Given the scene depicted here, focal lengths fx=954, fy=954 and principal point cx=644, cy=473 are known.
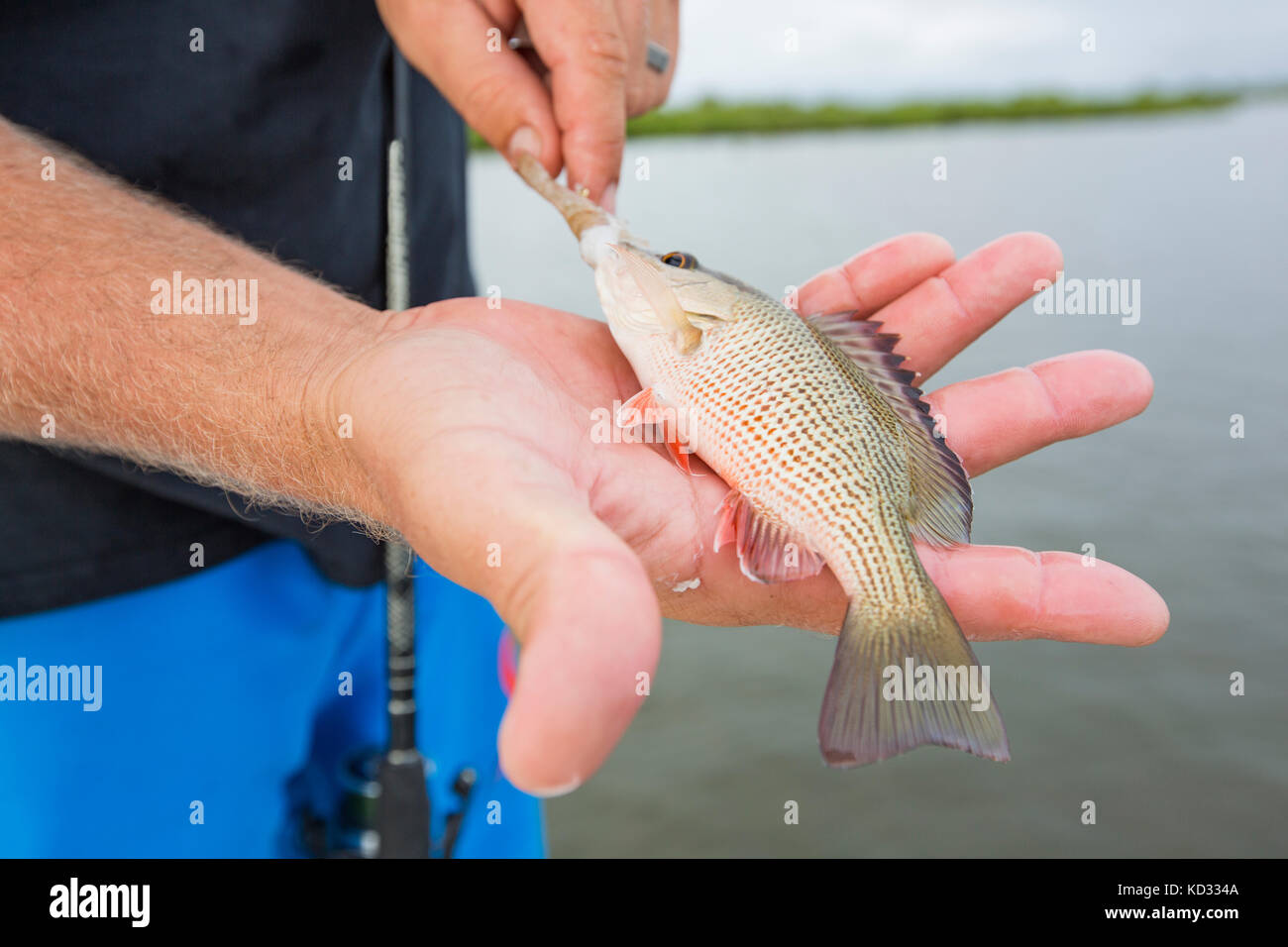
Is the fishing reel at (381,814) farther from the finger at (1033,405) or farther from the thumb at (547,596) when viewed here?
the finger at (1033,405)

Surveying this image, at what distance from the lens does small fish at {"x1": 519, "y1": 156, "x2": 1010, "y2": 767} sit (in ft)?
6.40

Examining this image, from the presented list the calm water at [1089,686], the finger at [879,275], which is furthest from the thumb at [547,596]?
the calm water at [1089,686]

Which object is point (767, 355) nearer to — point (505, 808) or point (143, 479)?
point (143, 479)

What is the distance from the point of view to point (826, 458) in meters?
2.49

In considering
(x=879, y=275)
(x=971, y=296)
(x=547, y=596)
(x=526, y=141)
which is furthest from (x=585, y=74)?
(x=547, y=596)

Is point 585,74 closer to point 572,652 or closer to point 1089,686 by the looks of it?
point 572,652

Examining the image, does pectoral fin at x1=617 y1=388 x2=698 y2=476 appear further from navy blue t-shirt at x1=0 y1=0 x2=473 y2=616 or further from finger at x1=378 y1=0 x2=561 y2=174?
finger at x1=378 y1=0 x2=561 y2=174

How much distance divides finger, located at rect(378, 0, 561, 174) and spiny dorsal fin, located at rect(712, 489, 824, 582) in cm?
163

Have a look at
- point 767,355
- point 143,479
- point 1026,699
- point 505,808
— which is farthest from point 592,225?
point 1026,699

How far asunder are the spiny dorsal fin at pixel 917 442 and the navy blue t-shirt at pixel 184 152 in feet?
5.31

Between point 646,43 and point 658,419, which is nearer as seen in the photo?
point 658,419

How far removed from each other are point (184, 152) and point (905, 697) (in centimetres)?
234

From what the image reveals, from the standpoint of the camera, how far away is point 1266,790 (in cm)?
538

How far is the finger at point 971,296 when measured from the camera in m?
3.19
